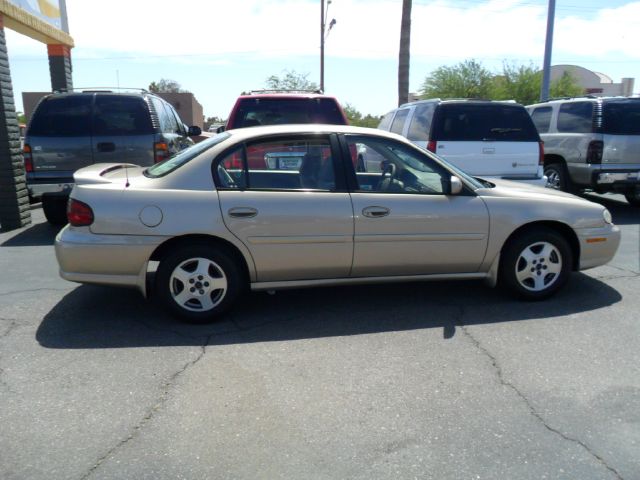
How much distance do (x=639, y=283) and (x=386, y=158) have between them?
9.85ft

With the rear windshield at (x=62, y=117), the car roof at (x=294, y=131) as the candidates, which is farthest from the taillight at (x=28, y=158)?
the car roof at (x=294, y=131)

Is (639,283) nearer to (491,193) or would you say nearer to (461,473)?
(491,193)

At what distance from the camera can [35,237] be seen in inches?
307

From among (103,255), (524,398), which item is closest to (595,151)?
(524,398)

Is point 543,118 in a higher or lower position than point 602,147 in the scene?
higher

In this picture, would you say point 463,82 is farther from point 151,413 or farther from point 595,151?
point 151,413

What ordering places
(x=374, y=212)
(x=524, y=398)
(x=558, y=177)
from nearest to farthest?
(x=524, y=398) < (x=374, y=212) < (x=558, y=177)

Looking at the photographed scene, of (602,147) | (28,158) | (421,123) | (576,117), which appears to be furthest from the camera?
(576,117)

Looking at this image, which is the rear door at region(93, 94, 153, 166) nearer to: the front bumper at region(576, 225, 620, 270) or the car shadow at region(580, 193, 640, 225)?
the front bumper at region(576, 225, 620, 270)

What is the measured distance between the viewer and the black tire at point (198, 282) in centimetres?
437

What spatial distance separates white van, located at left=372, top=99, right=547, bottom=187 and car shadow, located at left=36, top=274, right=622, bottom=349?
122 inches

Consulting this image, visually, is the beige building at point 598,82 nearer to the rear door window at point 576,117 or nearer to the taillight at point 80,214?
the rear door window at point 576,117

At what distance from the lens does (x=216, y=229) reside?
434 centimetres

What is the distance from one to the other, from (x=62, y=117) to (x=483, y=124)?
243 inches
